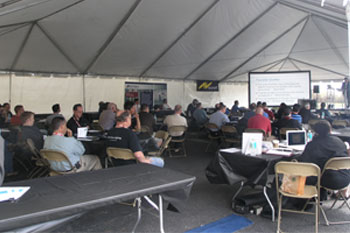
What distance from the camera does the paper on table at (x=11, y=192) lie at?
6.12 ft

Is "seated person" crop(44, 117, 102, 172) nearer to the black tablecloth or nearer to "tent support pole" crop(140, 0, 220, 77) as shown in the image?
the black tablecloth

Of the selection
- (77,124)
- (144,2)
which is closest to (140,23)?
(144,2)

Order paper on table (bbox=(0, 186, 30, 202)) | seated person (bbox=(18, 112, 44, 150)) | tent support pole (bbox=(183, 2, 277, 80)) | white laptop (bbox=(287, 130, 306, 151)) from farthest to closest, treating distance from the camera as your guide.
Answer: tent support pole (bbox=(183, 2, 277, 80)), seated person (bbox=(18, 112, 44, 150)), white laptop (bbox=(287, 130, 306, 151)), paper on table (bbox=(0, 186, 30, 202))

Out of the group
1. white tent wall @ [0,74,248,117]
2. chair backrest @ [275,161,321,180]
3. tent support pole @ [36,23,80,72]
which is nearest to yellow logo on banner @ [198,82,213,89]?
white tent wall @ [0,74,248,117]

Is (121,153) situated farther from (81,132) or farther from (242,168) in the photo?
(242,168)

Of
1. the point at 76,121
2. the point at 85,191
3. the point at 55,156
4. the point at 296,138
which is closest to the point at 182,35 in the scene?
the point at 76,121

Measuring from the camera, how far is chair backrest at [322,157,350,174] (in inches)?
115

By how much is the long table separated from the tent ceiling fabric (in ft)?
12.4

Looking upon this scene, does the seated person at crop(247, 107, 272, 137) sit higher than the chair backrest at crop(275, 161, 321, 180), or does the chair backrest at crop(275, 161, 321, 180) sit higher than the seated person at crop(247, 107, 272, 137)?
the seated person at crop(247, 107, 272, 137)

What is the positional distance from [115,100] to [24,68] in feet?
11.3

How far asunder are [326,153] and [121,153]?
7.58 feet

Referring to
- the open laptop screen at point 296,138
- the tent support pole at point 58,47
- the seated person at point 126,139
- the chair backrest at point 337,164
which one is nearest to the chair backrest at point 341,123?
the open laptop screen at point 296,138

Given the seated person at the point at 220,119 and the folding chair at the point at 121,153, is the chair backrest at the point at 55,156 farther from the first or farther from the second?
the seated person at the point at 220,119

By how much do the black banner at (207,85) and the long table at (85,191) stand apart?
469 inches
